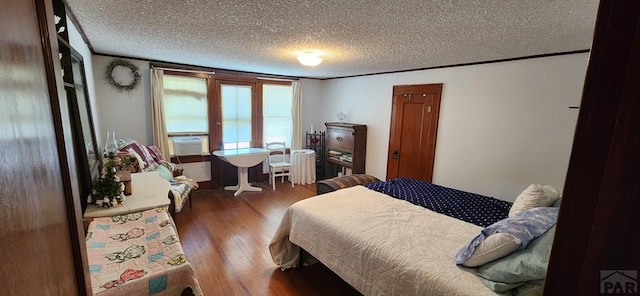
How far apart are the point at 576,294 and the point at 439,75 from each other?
12.1 feet

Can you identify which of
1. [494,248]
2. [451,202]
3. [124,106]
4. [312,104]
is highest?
[312,104]

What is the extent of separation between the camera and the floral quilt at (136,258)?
1.24 meters

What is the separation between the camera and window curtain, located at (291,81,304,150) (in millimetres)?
5340

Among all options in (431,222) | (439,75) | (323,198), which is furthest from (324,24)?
(439,75)

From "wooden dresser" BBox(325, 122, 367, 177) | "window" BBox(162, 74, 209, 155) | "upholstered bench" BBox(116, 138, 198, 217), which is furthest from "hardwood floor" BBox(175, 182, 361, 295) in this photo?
"wooden dresser" BBox(325, 122, 367, 177)

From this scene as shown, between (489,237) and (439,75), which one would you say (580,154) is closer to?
(489,237)

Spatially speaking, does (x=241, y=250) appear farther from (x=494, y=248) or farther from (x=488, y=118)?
(x=488, y=118)

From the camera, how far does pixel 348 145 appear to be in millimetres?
4914

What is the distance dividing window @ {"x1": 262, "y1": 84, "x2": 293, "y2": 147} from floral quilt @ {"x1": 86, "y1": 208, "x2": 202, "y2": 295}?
355 centimetres

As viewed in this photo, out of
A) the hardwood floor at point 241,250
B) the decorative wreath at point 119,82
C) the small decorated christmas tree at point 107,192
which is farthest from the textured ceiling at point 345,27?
the hardwood floor at point 241,250

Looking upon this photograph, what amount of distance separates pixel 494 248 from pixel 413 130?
9.18ft

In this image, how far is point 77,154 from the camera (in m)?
1.71

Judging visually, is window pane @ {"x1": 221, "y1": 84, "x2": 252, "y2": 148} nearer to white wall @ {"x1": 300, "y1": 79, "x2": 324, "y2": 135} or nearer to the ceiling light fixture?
white wall @ {"x1": 300, "y1": 79, "x2": 324, "y2": 135}

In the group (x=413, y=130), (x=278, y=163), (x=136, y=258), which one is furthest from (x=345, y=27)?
(x=278, y=163)
